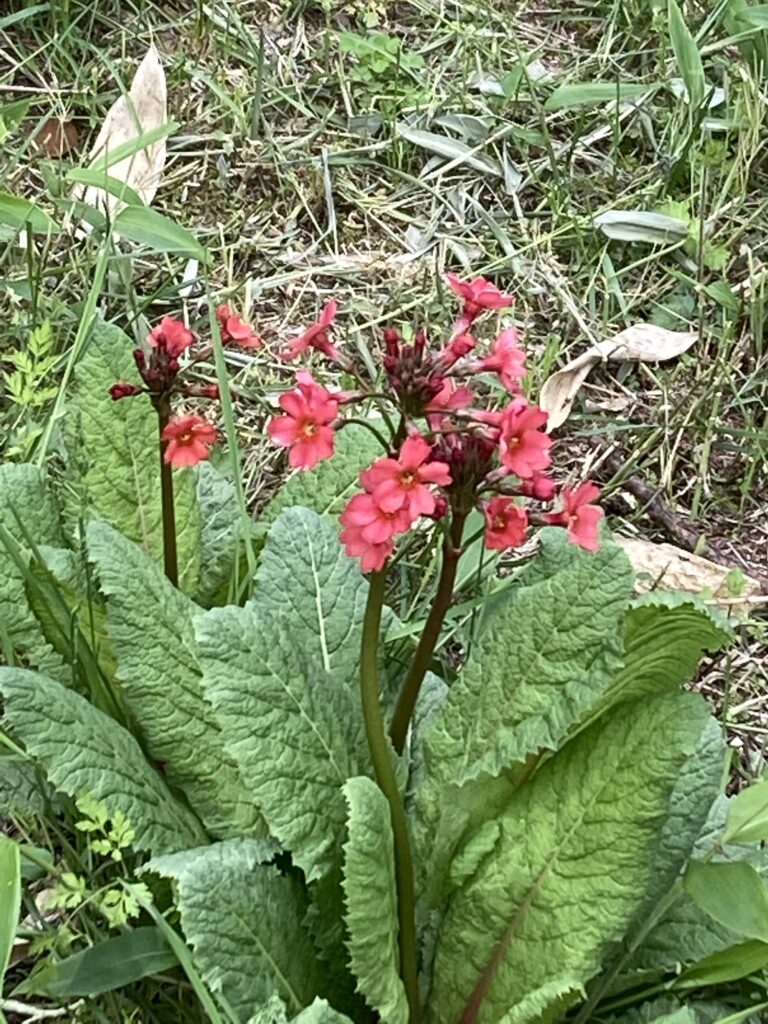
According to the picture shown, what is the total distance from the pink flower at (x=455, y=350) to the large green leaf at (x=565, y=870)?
0.36 metres

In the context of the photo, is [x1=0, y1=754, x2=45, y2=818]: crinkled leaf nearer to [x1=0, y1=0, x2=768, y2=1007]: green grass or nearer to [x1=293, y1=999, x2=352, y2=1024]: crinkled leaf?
[x1=293, y1=999, x2=352, y2=1024]: crinkled leaf

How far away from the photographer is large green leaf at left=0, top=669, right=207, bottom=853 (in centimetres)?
123

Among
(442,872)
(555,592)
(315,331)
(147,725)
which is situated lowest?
(442,872)

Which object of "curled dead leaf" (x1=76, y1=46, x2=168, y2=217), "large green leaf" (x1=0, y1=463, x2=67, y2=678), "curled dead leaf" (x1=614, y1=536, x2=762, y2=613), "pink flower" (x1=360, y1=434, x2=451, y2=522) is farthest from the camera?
"curled dead leaf" (x1=76, y1=46, x2=168, y2=217)

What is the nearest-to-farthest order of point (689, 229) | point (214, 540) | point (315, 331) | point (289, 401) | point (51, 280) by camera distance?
point (289, 401), point (315, 331), point (214, 540), point (51, 280), point (689, 229)

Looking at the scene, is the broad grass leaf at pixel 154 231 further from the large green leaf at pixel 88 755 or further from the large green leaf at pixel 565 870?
the large green leaf at pixel 565 870

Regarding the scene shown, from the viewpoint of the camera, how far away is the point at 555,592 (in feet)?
4.10

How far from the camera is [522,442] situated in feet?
3.46

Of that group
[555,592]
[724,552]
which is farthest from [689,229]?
[555,592]

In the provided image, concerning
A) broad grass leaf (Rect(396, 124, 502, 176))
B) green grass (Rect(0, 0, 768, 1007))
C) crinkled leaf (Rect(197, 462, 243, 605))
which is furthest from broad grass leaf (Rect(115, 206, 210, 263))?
broad grass leaf (Rect(396, 124, 502, 176))

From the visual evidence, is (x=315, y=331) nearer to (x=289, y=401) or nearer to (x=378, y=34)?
(x=289, y=401)

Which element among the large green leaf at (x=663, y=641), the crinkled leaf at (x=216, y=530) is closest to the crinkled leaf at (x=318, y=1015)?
the large green leaf at (x=663, y=641)

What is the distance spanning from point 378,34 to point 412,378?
74.2 inches

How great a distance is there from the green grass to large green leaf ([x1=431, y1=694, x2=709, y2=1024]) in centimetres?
81
